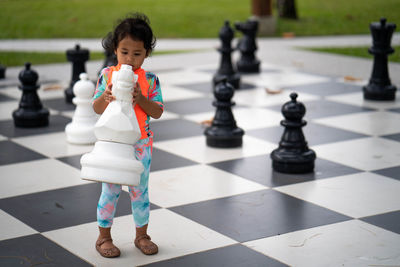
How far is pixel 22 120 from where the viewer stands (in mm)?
5449

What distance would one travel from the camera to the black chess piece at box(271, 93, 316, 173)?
4.31 m

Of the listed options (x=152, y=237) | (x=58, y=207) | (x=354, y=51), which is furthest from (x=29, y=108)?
(x=354, y=51)

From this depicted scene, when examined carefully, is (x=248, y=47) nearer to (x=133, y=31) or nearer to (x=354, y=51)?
(x=354, y=51)

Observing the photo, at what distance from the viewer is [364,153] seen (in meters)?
4.73

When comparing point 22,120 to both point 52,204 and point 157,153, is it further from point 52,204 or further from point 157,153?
point 52,204

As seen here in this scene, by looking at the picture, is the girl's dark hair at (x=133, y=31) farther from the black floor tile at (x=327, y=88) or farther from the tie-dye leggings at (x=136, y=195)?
the black floor tile at (x=327, y=88)

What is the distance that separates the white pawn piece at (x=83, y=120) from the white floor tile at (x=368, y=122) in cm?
180

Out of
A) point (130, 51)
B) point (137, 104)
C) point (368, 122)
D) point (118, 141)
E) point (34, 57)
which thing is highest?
point (130, 51)

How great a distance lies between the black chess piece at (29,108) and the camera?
5449 mm

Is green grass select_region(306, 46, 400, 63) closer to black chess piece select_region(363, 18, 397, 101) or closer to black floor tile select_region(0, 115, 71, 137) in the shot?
black chess piece select_region(363, 18, 397, 101)

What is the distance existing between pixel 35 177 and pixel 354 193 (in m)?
1.88

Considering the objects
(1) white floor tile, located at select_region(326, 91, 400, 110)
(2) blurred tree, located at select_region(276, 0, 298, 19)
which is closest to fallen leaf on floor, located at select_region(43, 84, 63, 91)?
(1) white floor tile, located at select_region(326, 91, 400, 110)

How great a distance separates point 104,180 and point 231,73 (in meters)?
4.39

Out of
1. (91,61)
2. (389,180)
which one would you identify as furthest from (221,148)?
(91,61)
